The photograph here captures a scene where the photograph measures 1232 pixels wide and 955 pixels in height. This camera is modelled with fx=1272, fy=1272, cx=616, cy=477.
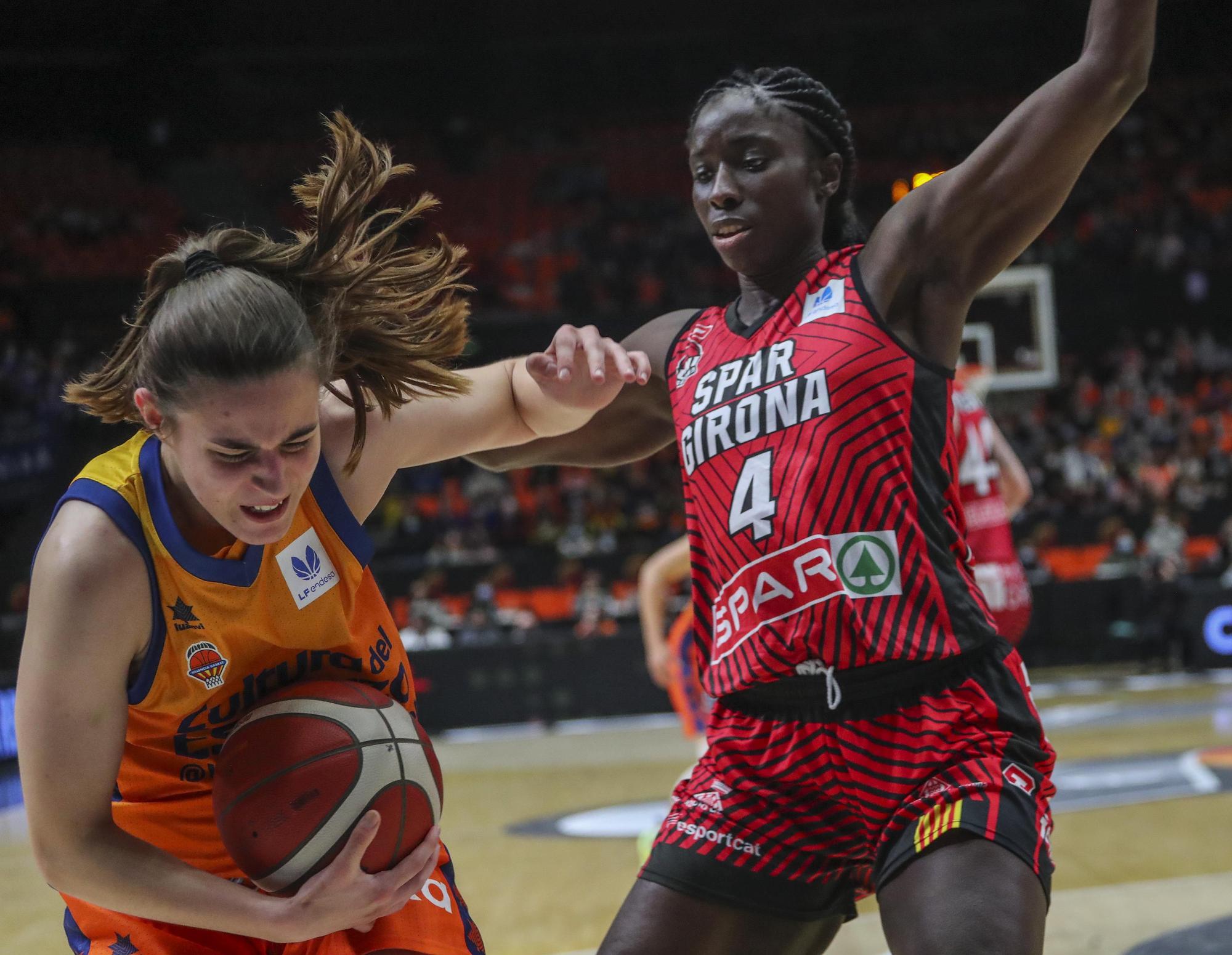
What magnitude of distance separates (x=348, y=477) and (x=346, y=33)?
70.1 feet

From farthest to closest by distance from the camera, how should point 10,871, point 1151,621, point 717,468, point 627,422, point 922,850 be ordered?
1. point 1151,621
2. point 10,871
3. point 627,422
4. point 717,468
5. point 922,850

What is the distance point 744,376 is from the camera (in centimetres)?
256

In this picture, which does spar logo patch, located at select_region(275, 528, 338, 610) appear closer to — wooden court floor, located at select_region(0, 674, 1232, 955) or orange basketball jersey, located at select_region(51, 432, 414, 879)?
orange basketball jersey, located at select_region(51, 432, 414, 879)

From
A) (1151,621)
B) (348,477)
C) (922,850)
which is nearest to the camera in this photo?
(922,850)

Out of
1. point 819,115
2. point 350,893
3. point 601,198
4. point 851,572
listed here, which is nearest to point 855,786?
point 851,572

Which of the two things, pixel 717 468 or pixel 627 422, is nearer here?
pixel 717 468

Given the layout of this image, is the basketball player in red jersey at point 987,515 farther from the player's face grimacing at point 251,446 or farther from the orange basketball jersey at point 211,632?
the player's face grimacing at point 251,446

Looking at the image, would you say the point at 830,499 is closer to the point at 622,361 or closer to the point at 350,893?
the point at 622,361

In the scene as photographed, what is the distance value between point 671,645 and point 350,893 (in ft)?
11.9

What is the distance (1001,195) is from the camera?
2.40 metres

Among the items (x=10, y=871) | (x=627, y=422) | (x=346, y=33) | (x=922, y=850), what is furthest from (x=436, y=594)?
(x=346, y=33)

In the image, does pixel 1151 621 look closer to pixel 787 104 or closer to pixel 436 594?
pixel 436 594

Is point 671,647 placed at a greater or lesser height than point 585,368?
lesser

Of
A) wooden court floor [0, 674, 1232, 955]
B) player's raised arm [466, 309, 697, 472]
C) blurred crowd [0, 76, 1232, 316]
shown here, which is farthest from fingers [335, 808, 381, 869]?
blurred crowd [0, 76, 1232, 316]
